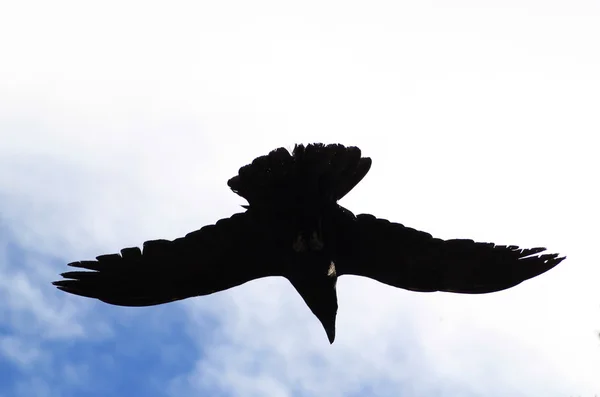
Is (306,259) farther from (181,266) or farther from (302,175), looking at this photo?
(181,266)

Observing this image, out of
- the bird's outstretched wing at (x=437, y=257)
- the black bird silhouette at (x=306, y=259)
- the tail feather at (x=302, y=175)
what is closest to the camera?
the tail feather at (x=302, y=175)

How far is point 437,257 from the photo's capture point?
8281 mm

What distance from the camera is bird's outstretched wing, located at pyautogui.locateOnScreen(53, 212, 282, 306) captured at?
8.23m

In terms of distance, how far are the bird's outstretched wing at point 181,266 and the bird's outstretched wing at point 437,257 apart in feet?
2.61

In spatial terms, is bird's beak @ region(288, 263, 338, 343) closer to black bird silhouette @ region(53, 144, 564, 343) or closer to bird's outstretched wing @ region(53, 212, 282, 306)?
black bird silhouette @ region(53, 144, 564, 343)

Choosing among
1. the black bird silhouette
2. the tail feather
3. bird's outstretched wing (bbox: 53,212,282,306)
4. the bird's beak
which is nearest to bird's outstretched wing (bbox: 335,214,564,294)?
the black bird silhouette

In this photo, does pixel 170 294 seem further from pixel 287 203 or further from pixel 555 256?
pixel 555 256

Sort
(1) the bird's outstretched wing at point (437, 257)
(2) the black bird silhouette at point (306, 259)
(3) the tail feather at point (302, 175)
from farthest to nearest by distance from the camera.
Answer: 1. (1) the bird's outstretched wing at point (437, 257)
2. (2) the black bird silhouette at point (306, 259)
3. (3) the tail feather at point (302, 175)

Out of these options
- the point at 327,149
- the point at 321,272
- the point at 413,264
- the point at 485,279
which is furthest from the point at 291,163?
the point at 485,279

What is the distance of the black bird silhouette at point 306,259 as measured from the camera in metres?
8.03

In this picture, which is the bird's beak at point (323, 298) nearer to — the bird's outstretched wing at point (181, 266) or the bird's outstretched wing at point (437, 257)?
the bird's outstretched wing at point (437, 257)

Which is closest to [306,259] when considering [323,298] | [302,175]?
[323,298]

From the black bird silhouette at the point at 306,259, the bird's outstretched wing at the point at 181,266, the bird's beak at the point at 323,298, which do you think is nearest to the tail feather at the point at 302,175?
the black bird silhouette at the point at 306,259

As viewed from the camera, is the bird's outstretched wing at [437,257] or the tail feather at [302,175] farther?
the bird's outstretched wing at [437,257]
